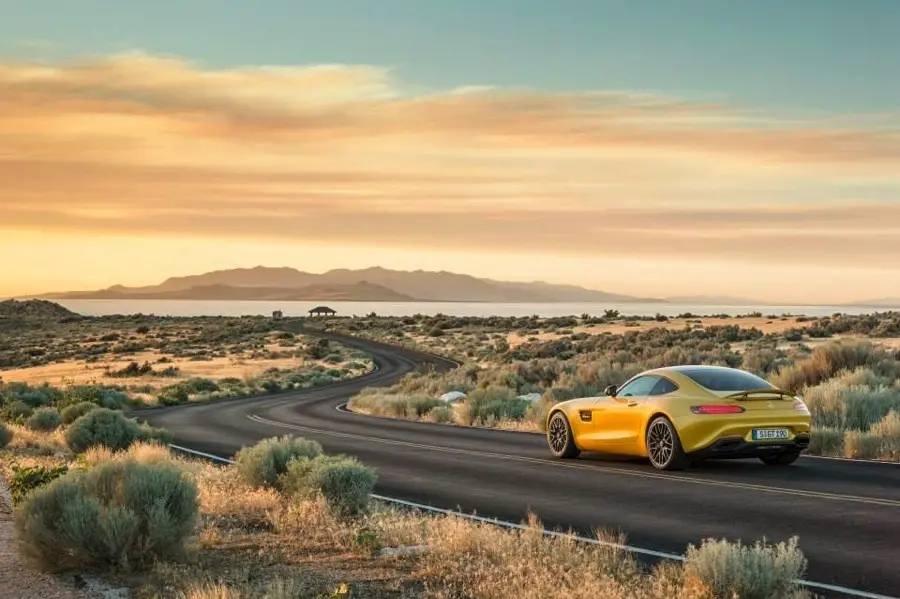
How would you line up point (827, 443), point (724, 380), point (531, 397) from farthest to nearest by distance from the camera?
point (531, 397)
point (827, 443)
point (724, 380)

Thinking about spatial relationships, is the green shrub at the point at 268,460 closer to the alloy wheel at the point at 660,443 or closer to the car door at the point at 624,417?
the car door at the point at 624,417

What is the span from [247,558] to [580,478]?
24.2 feet

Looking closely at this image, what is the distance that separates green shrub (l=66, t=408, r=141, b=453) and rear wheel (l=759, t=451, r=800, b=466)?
1391 cm

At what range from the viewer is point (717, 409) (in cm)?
1619

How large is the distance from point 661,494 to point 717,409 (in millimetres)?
2145

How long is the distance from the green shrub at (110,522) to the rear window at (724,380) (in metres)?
8.87

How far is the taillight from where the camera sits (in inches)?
637

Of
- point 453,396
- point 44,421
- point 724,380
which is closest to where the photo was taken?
point 724,380

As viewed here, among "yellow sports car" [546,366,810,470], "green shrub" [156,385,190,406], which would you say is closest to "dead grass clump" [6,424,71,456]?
"yellow sports car" [546,366,810,470]

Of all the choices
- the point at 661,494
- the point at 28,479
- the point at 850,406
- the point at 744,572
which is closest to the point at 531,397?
the point at 850,406

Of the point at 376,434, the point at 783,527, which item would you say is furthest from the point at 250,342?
the point at 783,527

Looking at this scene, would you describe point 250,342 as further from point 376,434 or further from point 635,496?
point 635,496

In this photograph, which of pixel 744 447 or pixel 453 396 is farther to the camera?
pixel 453 396

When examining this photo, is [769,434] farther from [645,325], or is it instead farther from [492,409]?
[645,325]
